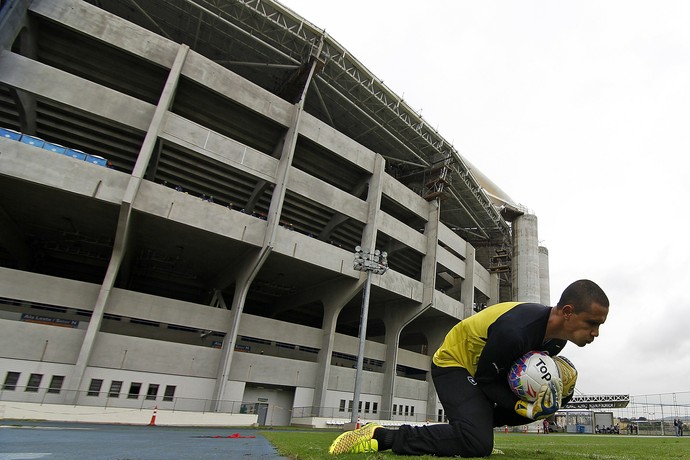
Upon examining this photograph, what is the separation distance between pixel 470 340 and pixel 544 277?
6042 centimetres

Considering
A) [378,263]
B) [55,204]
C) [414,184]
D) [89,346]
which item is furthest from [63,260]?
[414,184]

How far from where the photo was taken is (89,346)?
20844mm

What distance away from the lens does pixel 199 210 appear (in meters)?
22.9

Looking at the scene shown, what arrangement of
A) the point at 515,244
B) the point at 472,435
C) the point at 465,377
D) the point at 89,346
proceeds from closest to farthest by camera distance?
1. the point at 472,435
2. the point at 465,377
3. the point at 89,346
4. the point at 515,244

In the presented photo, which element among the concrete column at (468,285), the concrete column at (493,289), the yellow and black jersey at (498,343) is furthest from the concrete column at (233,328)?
the concrete column at (493,289)

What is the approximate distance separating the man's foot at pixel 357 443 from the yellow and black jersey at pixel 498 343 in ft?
3.48

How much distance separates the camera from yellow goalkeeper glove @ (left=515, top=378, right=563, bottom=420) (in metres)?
3.56

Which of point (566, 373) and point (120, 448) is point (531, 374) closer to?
point (566, 373)

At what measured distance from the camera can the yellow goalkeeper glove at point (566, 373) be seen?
3.87m

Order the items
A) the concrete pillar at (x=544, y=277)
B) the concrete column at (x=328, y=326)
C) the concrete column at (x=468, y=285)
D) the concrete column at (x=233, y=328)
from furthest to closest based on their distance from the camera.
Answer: the concrete pillar at (x=544, y=277) < the concrete column at (x=468, y=285) < the concrete column at (x=328, y=326) < the concrete column at (x=233, y=328)

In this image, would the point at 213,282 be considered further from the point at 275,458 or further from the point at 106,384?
the point at 275,458

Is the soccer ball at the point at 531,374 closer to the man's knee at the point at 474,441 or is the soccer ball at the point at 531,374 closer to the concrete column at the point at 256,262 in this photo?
the man's knee at the point at 474,441

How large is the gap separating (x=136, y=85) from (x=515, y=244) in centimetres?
4554

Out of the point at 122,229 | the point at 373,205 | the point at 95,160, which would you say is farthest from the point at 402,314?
the point at 95,160
